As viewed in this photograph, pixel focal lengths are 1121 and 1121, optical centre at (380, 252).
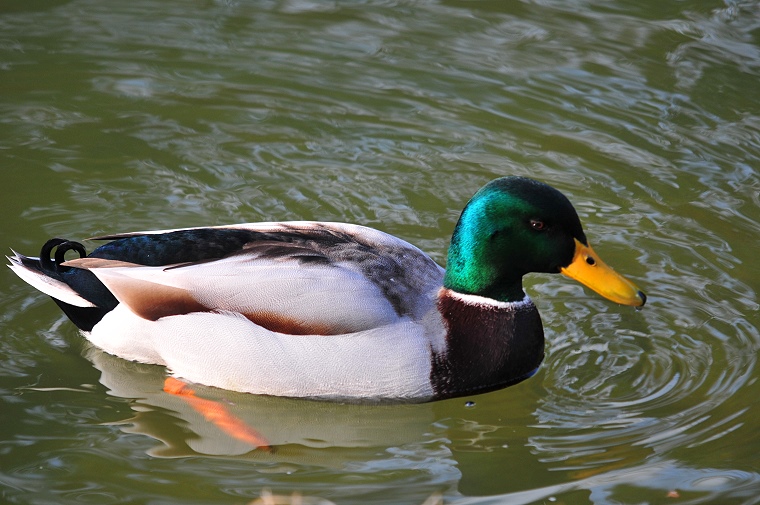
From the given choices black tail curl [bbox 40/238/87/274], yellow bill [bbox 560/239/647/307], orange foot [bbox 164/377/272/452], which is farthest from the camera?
Answer: black tail curl [bbox 40/238/87/274]

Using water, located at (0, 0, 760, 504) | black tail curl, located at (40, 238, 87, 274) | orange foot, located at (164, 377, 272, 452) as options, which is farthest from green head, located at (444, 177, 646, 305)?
black tail curl, located at (40, 238, 87, 274)

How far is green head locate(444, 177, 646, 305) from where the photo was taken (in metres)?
5.43

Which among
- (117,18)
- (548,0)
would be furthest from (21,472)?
(548,0)

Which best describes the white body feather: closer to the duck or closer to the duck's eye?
the duck

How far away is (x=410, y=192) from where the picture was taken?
7.45m

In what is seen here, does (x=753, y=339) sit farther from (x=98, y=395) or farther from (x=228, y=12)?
(x=228, y=12)

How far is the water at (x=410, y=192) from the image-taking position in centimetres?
501

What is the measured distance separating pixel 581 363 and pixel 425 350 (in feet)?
3.05

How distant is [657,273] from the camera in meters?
6.65

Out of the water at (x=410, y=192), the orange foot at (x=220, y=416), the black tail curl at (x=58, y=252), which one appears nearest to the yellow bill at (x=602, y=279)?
the water at (x=410, y=192)

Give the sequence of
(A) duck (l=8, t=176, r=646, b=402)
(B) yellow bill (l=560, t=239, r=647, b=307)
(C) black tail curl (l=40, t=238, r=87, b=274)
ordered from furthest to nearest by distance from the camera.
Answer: (C) black tail curl (l=40, t=238, r=87, b=274)
(B) yellow bill (l=560, t=239, r=647, b=307)
(A) duck (l=8, t=176, r=646, b=402)

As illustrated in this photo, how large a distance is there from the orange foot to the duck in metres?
0.07

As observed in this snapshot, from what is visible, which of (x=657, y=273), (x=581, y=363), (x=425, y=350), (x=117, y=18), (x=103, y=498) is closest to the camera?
(x=103, y=498)

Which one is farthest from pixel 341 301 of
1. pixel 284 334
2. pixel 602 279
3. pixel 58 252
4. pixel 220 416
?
pixel 58 252
